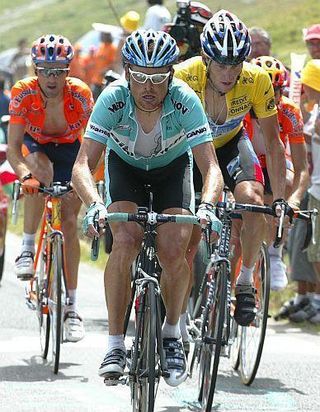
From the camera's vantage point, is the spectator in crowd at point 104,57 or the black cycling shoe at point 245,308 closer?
the black cycling shoe at point 245,308

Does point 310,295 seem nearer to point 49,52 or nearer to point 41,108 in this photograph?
point 41,108

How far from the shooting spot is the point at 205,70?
8.85 meters

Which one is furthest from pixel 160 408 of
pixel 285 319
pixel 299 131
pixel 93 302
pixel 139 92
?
pixel 93 302

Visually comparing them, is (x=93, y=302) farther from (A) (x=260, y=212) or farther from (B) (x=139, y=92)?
(B) (x=139, y=92)

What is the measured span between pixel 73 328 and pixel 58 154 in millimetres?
1476

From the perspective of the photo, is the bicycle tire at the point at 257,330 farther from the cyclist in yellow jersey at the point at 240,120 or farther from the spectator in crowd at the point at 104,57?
the spectator in crowd at the point at 104,57

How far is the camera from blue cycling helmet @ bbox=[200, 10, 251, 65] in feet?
28.0

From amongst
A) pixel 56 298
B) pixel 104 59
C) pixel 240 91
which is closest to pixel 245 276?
pixel 240 91

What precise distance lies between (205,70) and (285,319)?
13.8 feet

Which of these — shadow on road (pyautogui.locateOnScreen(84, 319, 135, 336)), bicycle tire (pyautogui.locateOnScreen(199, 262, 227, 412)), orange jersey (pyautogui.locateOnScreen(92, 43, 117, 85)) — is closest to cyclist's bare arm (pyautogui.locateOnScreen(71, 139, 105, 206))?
bicycle tire (pyautogui.locateOnScreen(199, 262, 227, 412))

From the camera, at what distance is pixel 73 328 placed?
32.7 ft

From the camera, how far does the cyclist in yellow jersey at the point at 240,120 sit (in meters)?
8.68

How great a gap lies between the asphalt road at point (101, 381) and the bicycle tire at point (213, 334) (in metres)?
0.24

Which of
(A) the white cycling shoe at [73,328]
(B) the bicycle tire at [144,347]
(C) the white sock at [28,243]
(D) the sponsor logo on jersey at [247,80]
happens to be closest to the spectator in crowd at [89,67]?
(C) the white sock at [28,243]
